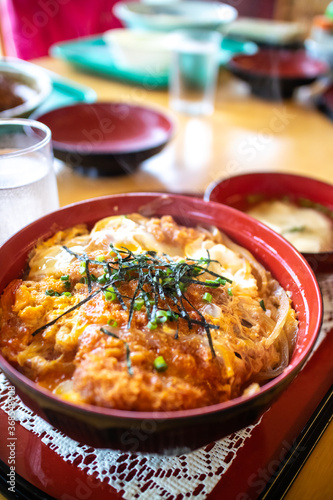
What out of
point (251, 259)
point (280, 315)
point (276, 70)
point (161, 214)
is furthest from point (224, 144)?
point (280, 315)

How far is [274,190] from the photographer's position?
6.68 ft

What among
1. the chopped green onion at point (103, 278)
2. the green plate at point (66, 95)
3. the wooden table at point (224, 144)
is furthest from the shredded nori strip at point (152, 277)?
the green plate at point (66, 95)

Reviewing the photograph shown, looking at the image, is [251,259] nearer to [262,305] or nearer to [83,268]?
[262,305]

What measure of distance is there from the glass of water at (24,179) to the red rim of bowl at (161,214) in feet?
0.63

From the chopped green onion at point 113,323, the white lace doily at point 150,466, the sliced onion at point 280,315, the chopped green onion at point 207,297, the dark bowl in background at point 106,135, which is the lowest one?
the white lace doily at point 150,466

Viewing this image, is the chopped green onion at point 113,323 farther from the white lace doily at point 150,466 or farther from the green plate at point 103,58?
the green plate at point 103,58

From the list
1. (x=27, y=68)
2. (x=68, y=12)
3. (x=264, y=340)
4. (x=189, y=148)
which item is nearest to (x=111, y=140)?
(x=189, y=148)

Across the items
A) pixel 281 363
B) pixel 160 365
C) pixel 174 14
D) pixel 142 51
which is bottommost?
pixel 281 363

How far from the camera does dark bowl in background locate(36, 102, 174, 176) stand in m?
2.12

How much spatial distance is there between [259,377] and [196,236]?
1.89ft

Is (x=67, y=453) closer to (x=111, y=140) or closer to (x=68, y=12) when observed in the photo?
(x=111, y=140)

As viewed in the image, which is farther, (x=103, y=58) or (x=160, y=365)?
(x=103, y=58)

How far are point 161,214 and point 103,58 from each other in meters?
2.61

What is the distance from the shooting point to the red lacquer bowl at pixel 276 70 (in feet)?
10.6
